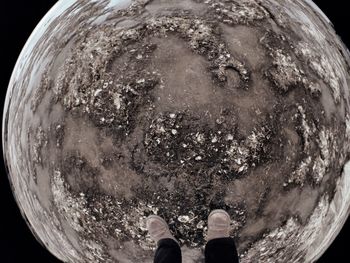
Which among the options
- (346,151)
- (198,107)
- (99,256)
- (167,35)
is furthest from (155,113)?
(346,151)

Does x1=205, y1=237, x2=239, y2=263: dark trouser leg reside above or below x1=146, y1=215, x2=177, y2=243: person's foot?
above

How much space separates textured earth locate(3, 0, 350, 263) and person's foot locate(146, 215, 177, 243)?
0.03 metres

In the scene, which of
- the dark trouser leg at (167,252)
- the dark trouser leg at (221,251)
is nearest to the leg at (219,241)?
the dark trouser leg at (221,251)

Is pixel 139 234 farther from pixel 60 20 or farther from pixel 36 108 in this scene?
pixel 60 20

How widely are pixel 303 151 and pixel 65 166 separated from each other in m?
0.98

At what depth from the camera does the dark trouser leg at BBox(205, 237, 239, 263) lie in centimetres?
215

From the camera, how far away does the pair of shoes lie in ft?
7.15

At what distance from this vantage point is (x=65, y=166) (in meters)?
2.37

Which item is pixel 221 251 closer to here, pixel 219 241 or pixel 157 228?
pixel 219 241

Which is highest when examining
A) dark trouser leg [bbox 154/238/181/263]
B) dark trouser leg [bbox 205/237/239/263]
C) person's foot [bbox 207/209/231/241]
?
person's foot [bbox 207/209/231/241]

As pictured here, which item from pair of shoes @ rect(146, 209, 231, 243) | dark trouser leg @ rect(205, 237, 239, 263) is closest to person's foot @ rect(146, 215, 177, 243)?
pair of shoes @ rect(146, 209, 231, 243)

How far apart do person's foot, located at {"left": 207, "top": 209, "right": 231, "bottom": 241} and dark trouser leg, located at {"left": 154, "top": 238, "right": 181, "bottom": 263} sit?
0.15 m

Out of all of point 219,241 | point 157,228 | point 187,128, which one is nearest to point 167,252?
point 157,228

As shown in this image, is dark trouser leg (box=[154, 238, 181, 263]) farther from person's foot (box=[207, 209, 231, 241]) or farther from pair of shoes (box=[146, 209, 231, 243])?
person's foot (box=[207, 209, 231, 241])
